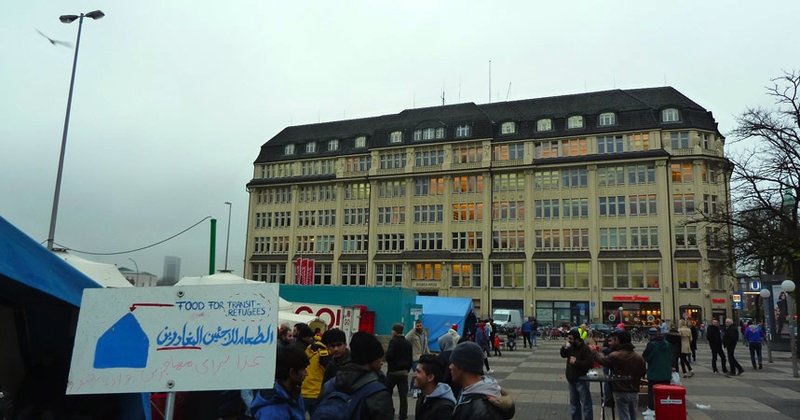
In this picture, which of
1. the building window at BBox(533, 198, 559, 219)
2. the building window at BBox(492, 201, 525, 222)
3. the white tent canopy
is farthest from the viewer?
the building window at BBox(492, 201, 525, 222)

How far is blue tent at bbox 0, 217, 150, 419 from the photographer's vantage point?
165 inches

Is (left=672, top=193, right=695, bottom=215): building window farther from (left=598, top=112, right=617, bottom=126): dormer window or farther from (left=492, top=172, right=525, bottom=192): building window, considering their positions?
(left=492, top=172, right=525, bottom=192): building window

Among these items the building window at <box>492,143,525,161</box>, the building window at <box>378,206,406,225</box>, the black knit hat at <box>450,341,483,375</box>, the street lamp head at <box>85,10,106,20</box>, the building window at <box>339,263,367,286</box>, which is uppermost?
the building window at <box>492,143,525,161</box>

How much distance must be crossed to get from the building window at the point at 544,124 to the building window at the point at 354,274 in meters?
24.3

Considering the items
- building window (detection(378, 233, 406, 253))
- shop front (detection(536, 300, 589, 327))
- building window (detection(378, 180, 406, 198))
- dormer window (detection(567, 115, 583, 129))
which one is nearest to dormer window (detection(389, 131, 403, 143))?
building window (detection(378, 180, 406, 198))

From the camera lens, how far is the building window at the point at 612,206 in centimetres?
5312

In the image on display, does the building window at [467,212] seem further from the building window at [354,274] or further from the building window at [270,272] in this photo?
the building window at [270,272]

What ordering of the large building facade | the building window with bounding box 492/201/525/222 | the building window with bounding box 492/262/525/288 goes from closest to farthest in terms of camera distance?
the large building facade < the building window with bounding box 492/262/525/288 < the building window with bounding box 492/201/525/222

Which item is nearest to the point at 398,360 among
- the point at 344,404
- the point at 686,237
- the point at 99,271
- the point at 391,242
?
the point at 344,404

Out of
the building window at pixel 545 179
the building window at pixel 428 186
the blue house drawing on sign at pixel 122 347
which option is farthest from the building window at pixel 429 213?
the blue house drawing on sign at pixel 122 347

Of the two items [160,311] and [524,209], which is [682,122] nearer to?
[524,209]

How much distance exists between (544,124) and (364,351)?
186ft

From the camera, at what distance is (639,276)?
50.9m

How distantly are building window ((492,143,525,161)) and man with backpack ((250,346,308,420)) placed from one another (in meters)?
55.4
